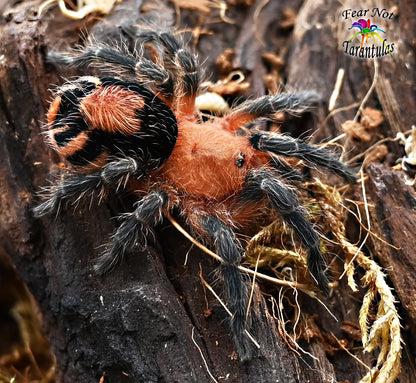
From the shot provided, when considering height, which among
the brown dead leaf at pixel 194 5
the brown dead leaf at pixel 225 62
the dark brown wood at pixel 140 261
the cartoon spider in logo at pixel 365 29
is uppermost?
the brown dead leaf at pixel 194 5

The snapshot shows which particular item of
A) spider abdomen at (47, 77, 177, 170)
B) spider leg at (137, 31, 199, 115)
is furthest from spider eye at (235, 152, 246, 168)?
spider leg at (137, 31, 199, 115)

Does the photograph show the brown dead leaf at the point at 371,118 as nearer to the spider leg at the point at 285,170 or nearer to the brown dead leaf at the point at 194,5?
the spider leg at the point at 285,170

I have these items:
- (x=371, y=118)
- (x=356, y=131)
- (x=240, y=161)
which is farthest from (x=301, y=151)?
(x=371, y=118)

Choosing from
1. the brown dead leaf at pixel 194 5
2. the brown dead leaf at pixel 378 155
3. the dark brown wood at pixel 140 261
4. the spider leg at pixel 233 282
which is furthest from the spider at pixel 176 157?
the brown dead leaf at pixel 194 5

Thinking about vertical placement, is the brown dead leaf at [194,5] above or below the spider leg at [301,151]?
above

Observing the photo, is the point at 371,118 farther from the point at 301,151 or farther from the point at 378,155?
the point at 301,151

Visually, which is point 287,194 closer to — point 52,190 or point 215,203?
point 215,203

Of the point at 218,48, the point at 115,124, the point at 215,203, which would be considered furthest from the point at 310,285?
the point at 218,48
